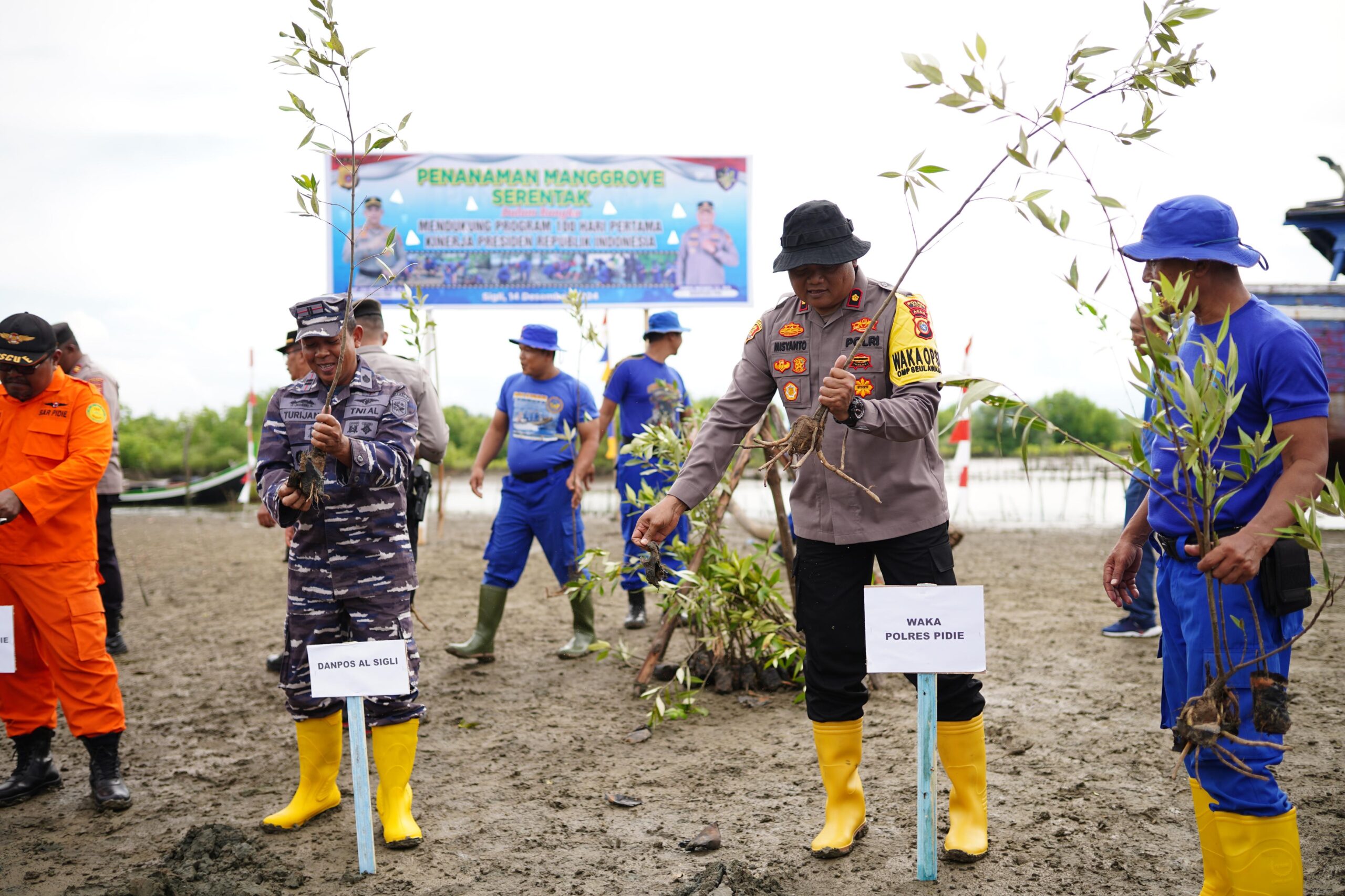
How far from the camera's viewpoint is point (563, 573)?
6.01 meters

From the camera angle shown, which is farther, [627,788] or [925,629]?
[627,788]

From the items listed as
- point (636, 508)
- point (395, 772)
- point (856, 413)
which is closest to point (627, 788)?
point (395, 772)

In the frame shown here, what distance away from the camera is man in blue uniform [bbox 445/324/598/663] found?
19.2 ft

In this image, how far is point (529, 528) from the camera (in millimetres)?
5926

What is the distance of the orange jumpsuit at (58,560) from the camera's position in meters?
3.76

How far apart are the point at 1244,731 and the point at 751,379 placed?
1.75 m

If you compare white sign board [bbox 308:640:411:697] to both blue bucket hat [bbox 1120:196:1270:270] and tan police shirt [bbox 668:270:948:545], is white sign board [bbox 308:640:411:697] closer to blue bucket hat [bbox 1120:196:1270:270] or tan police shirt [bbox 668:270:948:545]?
tan police shirt [bbox 668:270:948:545]

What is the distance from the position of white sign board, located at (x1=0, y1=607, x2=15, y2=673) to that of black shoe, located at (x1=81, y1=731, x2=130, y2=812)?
42 cm

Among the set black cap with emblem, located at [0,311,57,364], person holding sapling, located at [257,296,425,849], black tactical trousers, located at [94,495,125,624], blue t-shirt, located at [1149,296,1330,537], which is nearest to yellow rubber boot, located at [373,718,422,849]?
person holding sapling, located at [257,296,425,849]

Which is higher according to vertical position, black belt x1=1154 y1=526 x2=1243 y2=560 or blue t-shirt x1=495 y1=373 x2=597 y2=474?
blue t-shirt x1=495 y1=373 x2=597 y2=474

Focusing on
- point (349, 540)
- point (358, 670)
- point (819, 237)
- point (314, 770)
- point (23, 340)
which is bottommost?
point (314, 770)

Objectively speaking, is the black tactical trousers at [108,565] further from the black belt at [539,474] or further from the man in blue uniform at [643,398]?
the man in blue uniform at [643,398]

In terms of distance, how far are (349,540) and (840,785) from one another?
74.9 inches

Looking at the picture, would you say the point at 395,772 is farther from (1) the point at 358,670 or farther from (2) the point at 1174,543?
(2) the point at 1174,543
